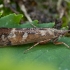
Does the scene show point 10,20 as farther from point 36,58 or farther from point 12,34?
point 36,58

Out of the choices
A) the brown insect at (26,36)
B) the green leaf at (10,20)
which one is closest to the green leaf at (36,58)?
the brown insect at (26,36)

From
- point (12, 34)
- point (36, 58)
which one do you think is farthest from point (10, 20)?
point (36, 58)

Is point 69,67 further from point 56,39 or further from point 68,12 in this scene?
point 68,12

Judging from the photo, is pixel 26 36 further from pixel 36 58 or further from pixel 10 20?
pixel 36 58

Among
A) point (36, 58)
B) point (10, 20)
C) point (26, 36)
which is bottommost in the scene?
point (36, 58)

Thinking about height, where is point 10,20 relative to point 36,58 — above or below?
above

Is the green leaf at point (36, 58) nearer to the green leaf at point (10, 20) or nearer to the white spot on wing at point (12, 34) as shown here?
the white spot on wing at point (12, 34)

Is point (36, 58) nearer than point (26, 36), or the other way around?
point (36, 58)

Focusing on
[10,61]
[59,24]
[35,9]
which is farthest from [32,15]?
[10,61]
